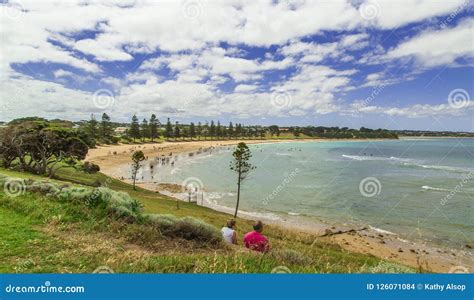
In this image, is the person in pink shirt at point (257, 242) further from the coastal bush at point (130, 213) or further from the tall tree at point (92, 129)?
the tall tree at point (92, 129)

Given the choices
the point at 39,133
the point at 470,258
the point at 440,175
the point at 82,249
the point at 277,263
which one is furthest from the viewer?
the point at 440,175

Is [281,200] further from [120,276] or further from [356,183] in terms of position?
[120,276]

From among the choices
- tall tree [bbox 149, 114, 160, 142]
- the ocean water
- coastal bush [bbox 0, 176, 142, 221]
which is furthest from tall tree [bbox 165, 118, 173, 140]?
coastal bush [bbox 0, 176, 142, 221]

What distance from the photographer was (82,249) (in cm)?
782

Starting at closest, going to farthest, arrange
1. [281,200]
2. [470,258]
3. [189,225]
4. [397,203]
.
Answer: [189,225], [470,258], [397,203], [281,200]

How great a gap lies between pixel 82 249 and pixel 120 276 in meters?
2.85

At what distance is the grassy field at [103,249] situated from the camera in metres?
6.52

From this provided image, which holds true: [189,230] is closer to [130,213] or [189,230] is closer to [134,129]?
[130,213]

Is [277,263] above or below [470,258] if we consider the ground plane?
above

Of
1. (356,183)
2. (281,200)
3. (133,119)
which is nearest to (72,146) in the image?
(281,200)

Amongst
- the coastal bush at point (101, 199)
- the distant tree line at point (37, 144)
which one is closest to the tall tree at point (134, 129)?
the distant tree line at point (37, 144)

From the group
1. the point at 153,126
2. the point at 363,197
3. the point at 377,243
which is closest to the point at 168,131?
the point at 153,126

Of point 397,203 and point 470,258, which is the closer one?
point 470,258

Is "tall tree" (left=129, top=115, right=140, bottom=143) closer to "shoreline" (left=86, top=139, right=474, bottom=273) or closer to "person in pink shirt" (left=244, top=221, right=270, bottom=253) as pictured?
"shoreline" (left=86, top=139, right=474, bottom=273)
